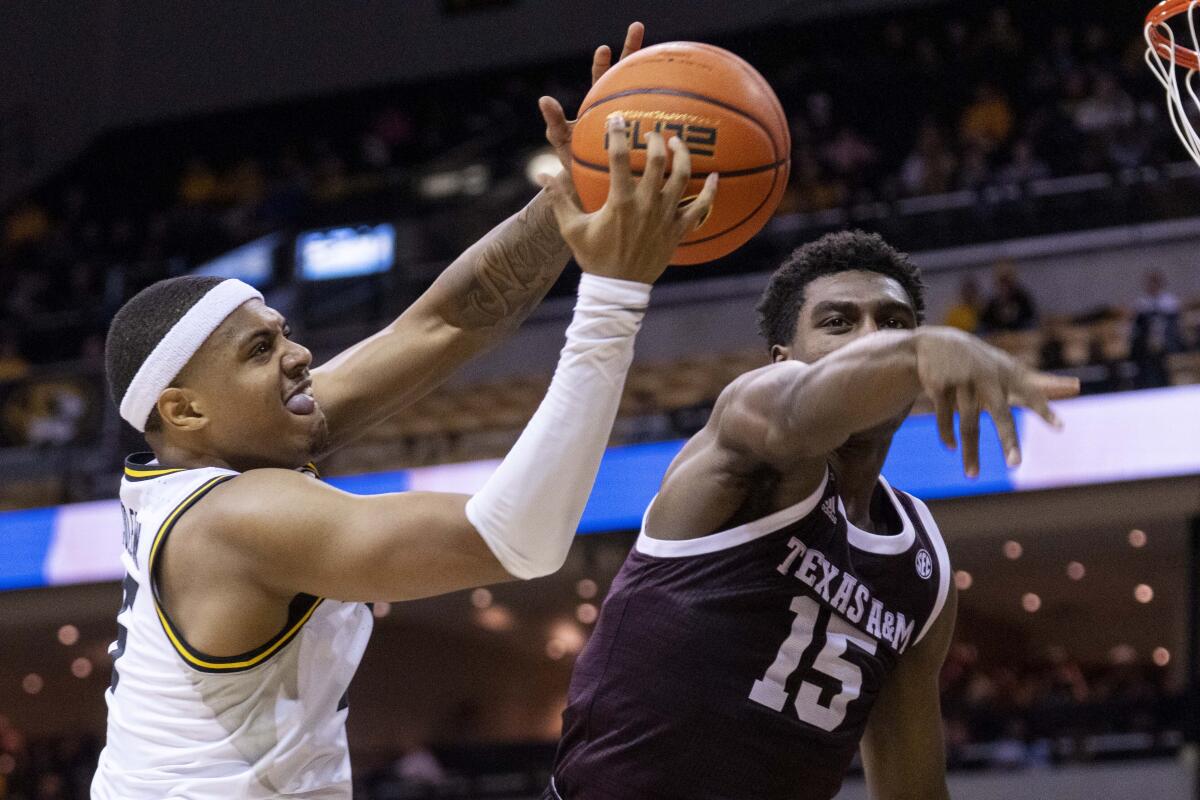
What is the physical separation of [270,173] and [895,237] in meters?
7.76

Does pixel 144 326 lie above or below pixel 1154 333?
above

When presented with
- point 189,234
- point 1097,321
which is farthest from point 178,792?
point 189,234

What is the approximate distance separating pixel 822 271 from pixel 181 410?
1.38m

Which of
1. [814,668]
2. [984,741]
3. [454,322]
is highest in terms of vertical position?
[454,322]

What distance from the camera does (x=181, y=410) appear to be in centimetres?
275

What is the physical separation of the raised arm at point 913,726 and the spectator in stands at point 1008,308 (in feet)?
23.2

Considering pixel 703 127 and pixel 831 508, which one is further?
pixel 831 508

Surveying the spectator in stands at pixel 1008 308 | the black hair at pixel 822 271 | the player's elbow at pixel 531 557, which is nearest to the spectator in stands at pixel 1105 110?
the spectator in stands at pixel 1008 308

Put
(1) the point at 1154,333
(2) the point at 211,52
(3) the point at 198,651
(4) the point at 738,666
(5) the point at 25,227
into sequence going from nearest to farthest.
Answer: (3) the point at 198,651
(4) the point at 738,666
(1) the point at 1154,333
(5) the point at 25,227
(2) the point at 211,52

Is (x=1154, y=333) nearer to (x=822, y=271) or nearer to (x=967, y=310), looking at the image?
(x=967, y=310)

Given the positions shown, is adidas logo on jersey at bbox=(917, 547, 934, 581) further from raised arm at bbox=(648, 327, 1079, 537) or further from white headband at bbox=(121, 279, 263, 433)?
white headband at bbox=(121, 279, 263, 433)

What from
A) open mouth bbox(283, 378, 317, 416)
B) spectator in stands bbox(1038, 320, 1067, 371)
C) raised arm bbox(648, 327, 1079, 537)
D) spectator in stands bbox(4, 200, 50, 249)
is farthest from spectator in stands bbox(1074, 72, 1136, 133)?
spectator in stands bbox(4, 200, 50, 249)

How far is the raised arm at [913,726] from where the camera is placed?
3.26 metres

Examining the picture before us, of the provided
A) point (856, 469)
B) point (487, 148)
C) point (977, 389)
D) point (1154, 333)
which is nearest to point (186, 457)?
point (856, 469)
